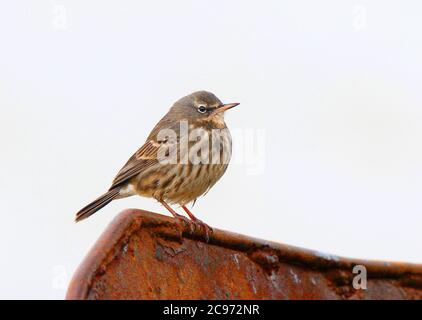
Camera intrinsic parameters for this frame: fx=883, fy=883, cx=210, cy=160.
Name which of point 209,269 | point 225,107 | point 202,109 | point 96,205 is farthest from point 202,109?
point 209,269

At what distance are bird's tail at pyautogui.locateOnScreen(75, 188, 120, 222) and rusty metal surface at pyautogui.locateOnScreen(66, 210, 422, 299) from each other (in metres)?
4.54

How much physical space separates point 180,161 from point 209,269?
14.7 feet

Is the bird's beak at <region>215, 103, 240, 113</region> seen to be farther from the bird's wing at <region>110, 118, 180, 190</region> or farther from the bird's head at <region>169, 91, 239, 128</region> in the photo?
the bird's wing at <region>110, 118, 180, 190</region>

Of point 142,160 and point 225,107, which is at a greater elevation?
point 225,107

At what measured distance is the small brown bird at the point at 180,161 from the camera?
30.1 ft

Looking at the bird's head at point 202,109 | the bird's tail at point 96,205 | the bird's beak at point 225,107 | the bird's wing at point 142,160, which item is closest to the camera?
the bird's tail at point 96,205

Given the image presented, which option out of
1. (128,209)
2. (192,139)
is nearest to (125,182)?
(192,139)

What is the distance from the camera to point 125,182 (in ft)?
32.3

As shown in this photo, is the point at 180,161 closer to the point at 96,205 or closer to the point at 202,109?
the point at 96,205

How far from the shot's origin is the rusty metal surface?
401 centimetres

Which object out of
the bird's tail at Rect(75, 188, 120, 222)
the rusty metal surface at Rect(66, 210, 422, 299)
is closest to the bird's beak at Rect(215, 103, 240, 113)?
the bird's tail at Rect(75, 188, 120, 222)

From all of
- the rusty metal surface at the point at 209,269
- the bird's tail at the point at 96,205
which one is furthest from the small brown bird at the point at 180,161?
the rusty metal surface at the point at 209,269

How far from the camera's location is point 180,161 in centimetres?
926

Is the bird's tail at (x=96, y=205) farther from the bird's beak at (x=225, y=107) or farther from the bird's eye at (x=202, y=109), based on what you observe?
the bird's beak at (x=225, y=107)
